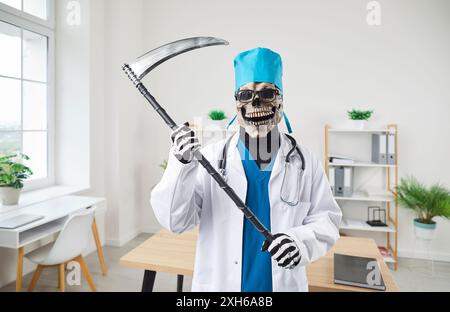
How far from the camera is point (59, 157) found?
352 cm

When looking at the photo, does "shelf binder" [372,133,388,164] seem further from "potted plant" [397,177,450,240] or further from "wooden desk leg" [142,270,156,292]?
"wooden desk leg" [142,270,156,292]

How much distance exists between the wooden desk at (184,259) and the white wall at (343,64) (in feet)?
6.93

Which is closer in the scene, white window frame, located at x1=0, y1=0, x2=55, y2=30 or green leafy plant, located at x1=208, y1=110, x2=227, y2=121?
white window frame, located at x1=0, y1=0, x2=55, y2=30

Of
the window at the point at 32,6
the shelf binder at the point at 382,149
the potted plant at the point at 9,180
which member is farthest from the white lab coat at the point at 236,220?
the window at the point at 32,6

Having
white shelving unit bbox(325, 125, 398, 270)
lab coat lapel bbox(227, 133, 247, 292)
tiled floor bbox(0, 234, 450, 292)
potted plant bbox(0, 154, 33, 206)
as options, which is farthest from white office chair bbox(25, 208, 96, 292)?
white shelving unit bbox(325, 125, 398, 270)

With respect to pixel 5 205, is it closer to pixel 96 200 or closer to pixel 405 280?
pixel 96 200

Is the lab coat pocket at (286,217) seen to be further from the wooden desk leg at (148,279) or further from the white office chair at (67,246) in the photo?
the white office chair at (67,246)

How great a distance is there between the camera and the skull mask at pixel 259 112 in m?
1.08

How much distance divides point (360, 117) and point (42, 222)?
9.97ft

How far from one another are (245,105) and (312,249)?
51 cm

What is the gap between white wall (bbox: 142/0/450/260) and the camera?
354 centimetres

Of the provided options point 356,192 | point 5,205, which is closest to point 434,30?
point 356,192

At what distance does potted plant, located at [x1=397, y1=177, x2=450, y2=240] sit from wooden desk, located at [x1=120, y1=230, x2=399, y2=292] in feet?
5.20

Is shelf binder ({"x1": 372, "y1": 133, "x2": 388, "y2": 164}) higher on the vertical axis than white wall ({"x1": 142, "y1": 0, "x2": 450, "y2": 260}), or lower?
lower
